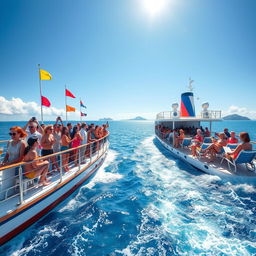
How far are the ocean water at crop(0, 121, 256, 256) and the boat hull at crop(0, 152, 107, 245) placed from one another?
0.59ft

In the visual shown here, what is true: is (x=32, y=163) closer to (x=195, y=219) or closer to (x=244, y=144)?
(x=195, y=219)

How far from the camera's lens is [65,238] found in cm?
336

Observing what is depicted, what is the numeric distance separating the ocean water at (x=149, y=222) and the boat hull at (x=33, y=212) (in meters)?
0.18

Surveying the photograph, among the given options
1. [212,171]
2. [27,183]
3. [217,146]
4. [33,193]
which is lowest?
[212,171]

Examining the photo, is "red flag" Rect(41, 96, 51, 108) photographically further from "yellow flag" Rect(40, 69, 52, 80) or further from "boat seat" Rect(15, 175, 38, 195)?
"boat seat" Rect(15, 175, 38, 195)

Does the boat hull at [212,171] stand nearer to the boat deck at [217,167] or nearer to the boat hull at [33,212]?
the boat deck at [217,167]

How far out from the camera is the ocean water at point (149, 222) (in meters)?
3.12

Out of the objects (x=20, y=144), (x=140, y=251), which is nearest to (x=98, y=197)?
(x=140, y=251)

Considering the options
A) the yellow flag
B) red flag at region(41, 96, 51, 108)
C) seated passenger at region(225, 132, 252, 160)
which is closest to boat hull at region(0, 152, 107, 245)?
red flag at region(41, 96, 51, 108)

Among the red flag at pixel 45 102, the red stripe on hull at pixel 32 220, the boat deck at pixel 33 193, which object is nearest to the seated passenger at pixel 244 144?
the boat deck at pixel 33 193

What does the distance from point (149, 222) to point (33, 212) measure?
10.8 feet

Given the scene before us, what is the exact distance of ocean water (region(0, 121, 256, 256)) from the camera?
312 centimetres

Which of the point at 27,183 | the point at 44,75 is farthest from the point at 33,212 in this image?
the point at 44,75

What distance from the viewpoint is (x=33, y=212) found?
3672 millimetres
